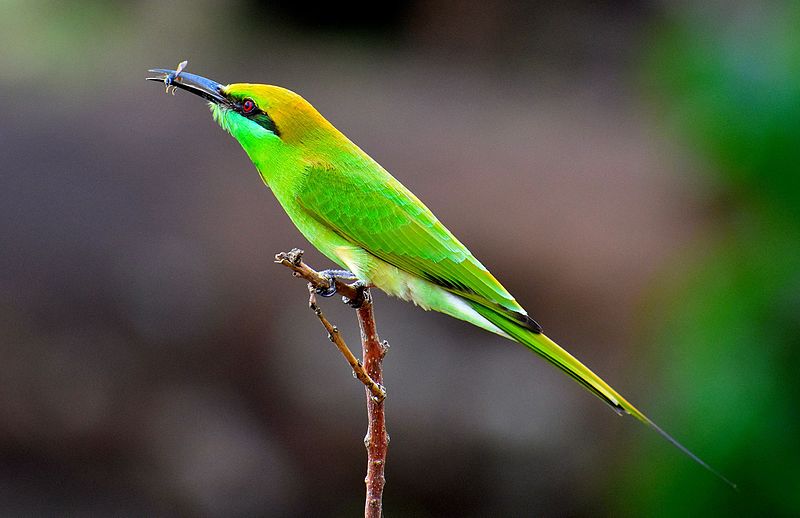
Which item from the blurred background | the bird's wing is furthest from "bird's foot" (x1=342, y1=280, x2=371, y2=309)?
the blurred background

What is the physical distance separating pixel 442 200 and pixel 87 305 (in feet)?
6.05

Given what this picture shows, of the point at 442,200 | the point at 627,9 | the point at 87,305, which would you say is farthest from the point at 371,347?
the point at 627,9

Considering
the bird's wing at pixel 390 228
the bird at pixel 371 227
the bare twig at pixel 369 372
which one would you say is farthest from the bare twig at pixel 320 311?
the bird's wing at pixel 390 228

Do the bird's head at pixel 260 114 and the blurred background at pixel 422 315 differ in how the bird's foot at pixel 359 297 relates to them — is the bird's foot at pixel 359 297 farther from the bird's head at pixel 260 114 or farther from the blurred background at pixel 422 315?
the blurred background at pixel 422 315

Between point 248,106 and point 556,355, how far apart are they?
79 cm

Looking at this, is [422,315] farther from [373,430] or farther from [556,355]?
[373,430]

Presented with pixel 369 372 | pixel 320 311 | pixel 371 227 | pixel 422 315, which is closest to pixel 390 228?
pixel 371 227

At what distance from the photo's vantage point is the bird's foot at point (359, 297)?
2014 mm

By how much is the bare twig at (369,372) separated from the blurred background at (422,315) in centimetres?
165

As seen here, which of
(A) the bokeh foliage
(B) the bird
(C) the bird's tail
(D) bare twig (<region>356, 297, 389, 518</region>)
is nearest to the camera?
(D) bare twig (<region>356, 297, 389, 518</region>)

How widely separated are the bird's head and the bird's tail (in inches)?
20.7

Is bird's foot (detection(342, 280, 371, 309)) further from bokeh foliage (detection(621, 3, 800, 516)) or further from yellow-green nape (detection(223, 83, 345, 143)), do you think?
bokeh foliage (detection(621, 3, 800, 516))

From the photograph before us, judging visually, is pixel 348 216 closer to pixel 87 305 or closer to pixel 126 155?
pixel 87 305

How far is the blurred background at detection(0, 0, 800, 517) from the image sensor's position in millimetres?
3266
